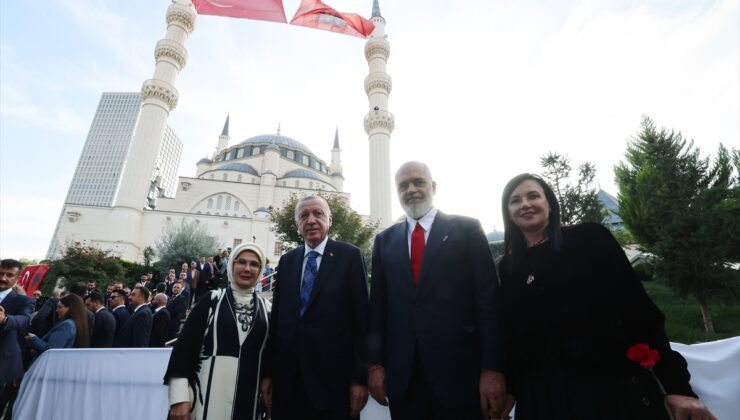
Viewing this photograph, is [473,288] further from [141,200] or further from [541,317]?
[141,200]

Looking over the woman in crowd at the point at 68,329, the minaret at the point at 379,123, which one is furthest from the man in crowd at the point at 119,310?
the minaret at the point at 379,123

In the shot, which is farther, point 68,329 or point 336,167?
point 336,167

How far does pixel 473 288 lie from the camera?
2102 mm

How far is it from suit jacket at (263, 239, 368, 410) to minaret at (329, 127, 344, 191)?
43.7m

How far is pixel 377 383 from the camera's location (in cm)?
206

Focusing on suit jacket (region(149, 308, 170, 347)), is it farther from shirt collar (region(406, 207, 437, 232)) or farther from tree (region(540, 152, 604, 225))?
tree (region(540, 152, 604, 225))

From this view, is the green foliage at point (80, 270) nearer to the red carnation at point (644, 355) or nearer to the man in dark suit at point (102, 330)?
the man in dark suit at point (102, 330)

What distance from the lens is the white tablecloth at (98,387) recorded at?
11.8ft

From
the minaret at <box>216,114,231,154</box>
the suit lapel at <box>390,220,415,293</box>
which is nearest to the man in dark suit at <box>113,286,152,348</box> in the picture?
the suit lapel at <box>390,220,415,293</box>

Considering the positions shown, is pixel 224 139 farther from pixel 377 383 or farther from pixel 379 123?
pixel 377 383

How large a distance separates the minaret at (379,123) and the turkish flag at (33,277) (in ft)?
63.3

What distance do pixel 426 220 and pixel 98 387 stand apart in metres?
4.08

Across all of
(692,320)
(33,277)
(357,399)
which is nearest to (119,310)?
(357,399)

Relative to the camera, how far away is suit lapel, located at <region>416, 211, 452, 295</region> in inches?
83.0
